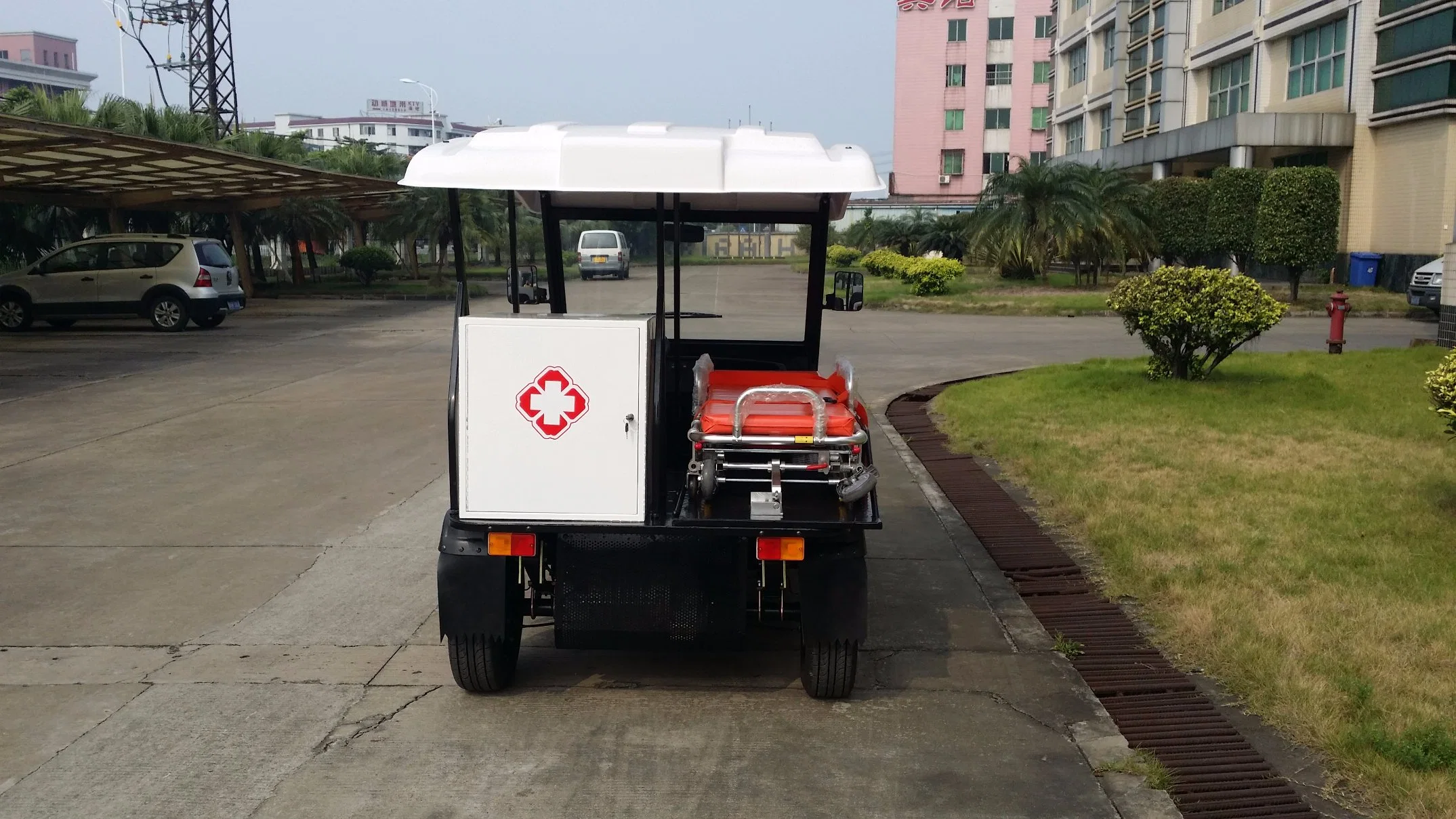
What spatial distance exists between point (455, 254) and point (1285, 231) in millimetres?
25912

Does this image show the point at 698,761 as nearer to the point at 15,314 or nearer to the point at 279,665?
the point at 279,665

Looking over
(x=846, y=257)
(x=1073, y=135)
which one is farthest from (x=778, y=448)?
(x=1073, y=135)

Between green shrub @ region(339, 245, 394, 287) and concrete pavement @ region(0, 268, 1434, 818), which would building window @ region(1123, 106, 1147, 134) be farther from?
concrete pavement @ region(0, 268, 1434, 818)

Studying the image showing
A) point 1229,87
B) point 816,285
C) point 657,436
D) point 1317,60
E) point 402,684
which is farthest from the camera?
point 1229,87

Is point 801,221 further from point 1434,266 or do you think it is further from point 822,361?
point 1434,266

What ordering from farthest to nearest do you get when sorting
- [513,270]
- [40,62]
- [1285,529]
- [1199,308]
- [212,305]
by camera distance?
[40,62], [212,305], [1199,308], [1285,529], [513,270]

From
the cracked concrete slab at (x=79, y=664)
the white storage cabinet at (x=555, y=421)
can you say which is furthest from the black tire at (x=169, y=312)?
the white storage cabinet at (x=555, y=421)

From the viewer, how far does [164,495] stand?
30.5 feet

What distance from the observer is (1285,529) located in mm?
7875

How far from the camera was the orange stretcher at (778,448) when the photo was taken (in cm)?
507

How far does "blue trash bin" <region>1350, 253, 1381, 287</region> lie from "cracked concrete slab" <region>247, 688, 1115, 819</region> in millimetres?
30751

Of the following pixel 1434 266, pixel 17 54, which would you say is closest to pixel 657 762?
pixel 1434 266

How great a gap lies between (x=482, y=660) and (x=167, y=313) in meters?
20.5

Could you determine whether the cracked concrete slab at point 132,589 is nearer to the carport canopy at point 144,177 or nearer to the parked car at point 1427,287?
the carport canopy at point 144,177
